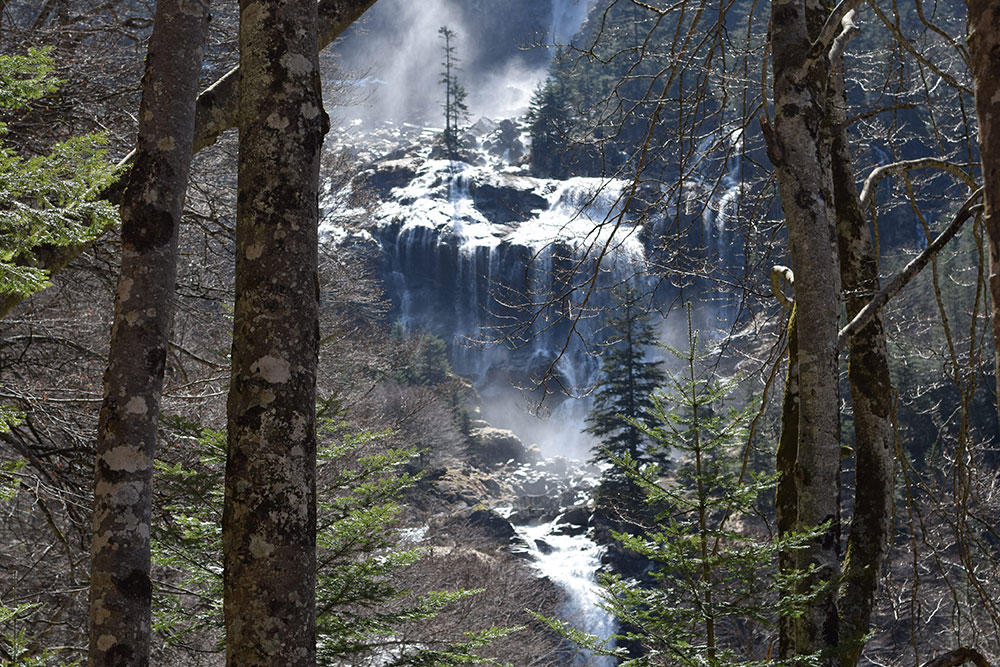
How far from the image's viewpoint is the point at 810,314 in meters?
3.14

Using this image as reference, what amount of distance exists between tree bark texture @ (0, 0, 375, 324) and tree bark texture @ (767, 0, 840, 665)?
A: 1.64m

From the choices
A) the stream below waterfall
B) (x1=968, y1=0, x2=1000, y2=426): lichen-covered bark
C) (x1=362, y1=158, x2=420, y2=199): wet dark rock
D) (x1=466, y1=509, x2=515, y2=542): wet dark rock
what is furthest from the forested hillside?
(x1=362, y1=158, x2=420, y2=199): wet dark rock

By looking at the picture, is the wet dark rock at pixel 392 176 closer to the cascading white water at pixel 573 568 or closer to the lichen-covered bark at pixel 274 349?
the cascading white water at pixel 573 568

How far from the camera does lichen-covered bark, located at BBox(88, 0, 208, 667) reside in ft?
9.38

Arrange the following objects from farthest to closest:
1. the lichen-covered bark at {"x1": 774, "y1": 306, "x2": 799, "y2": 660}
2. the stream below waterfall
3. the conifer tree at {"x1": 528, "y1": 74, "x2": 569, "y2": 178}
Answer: the conifer tree at {"x1": 528, "y1": 74, "x2": 569, "y2": 178} < the stream below waterfall < the lichen-covered bark at {"x1": 774, "y1": 306, "x2": 799, "y2": 660}

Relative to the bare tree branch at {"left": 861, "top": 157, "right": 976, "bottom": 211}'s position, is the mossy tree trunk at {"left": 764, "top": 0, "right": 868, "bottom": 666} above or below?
below

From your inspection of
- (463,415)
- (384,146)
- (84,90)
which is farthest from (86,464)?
(384,146)

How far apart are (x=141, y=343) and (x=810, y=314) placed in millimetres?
2323

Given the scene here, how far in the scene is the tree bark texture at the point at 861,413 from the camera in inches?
145

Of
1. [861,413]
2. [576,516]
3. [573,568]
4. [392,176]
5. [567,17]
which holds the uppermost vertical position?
[567,17]

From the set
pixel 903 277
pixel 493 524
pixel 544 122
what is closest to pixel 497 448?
pixel 493 524

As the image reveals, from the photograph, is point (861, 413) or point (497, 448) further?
point (497, 448)

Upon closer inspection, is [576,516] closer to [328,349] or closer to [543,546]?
[543,546]

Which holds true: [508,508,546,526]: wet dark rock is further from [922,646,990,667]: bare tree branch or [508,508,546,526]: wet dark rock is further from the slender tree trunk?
[922,646,990,667]: bare tree branch
